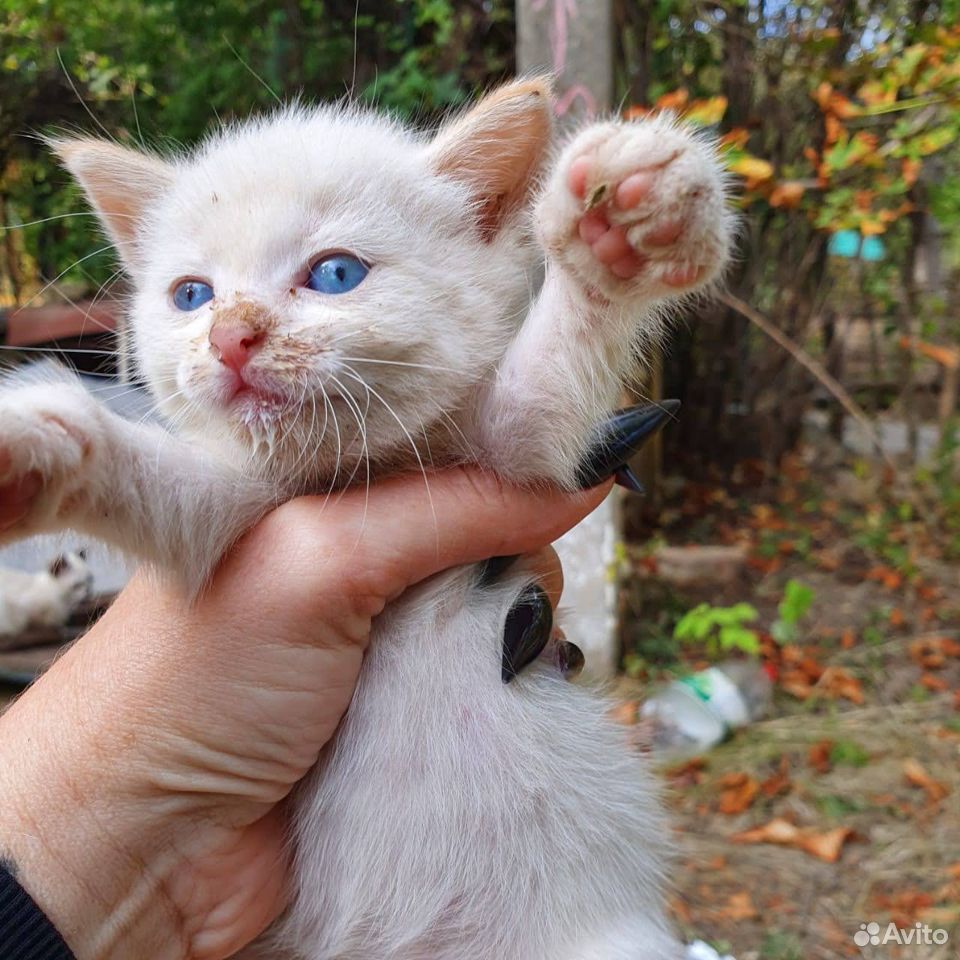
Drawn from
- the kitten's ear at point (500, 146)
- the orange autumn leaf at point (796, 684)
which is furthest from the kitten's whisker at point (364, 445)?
the orange autumn leaf at point (796, 684)

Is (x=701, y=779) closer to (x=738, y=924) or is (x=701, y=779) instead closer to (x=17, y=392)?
(x=738, y=924)

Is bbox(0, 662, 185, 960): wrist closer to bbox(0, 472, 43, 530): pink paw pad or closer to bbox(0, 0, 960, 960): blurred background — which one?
bbox(0, 472, 43, 530): pink paw pad

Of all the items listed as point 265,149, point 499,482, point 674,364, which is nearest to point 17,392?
point 265,149

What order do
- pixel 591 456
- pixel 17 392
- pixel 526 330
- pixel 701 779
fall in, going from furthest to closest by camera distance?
pixel 701 779
pixel 591 456
pixel 526 330
pixel 17 392

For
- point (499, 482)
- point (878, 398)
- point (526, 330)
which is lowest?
point (878, 398)

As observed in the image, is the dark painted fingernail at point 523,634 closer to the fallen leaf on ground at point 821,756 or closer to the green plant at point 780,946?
the green plant at point 780,946

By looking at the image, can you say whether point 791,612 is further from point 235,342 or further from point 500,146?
point 235,342

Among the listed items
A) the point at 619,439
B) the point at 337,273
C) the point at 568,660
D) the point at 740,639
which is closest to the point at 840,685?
the point at 740,639
